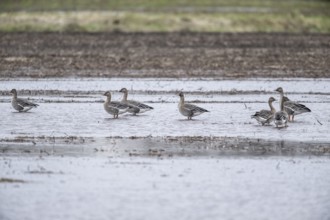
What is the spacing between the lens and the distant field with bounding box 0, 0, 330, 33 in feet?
189

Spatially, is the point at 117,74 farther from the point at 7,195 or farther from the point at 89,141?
the point at 7,195

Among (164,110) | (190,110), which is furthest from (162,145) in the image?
(164,110)

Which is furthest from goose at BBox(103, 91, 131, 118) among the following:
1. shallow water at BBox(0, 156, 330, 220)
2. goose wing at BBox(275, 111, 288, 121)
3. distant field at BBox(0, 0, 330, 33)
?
distant field at BBox(0, 0, 330, 33)

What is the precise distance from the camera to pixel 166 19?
193ft

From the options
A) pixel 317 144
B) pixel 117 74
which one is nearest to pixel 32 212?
pixel 317 144

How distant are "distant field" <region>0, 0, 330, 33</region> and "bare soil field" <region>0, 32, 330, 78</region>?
227cm

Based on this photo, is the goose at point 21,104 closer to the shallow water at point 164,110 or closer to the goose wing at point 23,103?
the goose wing at point 23,103

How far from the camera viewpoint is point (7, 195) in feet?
50.7

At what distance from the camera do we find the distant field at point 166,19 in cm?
5766

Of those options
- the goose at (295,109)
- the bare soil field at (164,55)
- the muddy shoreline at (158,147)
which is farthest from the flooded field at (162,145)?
the goose at (295,109)

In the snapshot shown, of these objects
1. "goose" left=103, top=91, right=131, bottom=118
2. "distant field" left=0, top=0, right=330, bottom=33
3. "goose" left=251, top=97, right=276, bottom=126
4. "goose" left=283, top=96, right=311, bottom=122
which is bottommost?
"goose" left=103, top=91, right=131, bottom=118

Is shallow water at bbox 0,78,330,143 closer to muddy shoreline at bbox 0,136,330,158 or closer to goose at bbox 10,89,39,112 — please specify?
goose at bbox 10,89,39,112

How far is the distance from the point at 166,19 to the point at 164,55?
14944 millimetres

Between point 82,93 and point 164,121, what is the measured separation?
706 centimetres
